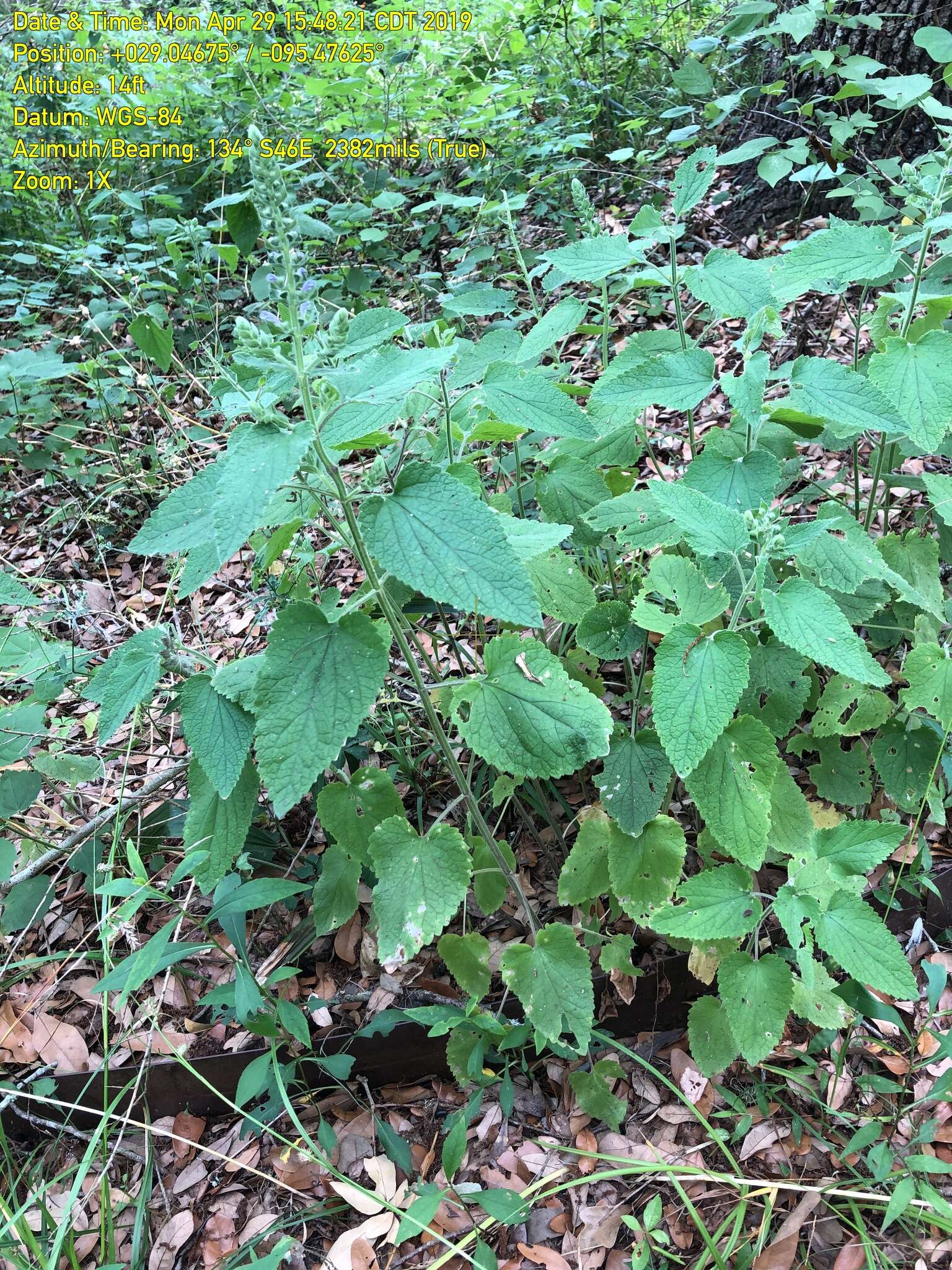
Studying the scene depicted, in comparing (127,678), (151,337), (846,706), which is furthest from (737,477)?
(151,337)

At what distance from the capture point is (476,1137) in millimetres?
1885

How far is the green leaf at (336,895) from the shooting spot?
180 cm

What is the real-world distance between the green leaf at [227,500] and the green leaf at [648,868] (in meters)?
1.06

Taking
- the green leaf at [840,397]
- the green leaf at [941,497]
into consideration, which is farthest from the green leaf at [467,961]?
the green leaf at [941,497]

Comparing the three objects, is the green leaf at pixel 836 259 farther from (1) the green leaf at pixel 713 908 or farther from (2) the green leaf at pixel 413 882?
(2) the green leaf at pixel 413 882

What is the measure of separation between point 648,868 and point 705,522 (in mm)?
753

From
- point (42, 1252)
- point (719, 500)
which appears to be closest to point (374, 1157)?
point (42, 1252)

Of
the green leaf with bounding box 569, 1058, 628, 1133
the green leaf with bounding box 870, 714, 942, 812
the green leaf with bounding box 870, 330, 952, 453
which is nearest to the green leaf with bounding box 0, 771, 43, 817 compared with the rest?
the green leaf with bounding box 569, 1058, 628, 1133

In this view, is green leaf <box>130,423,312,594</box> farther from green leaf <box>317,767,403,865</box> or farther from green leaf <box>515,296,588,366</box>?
green leaf <box>515,296,588,366</box>

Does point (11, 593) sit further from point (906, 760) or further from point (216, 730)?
point (906, 760)

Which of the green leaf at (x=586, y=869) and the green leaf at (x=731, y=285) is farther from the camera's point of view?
the green leaf at (x=586, y=869)

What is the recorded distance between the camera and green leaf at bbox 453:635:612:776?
145 cm

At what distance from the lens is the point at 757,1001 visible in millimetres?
1546

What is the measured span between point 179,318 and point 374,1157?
443 cm
